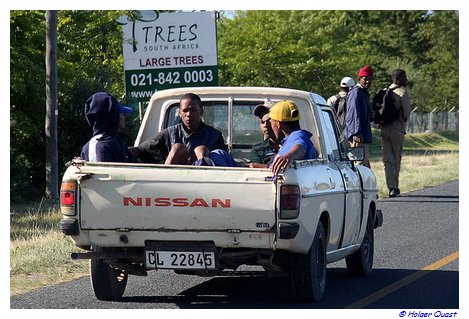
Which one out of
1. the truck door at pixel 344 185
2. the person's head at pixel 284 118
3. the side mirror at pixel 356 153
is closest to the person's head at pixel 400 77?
the truck door at pixel 344 185

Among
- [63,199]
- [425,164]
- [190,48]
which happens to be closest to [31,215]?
[190,48]

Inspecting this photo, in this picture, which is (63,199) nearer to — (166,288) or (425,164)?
(166,288)

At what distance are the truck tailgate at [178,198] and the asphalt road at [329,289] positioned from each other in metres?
0.87

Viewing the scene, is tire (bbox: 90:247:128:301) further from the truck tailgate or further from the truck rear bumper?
the truck tailgate

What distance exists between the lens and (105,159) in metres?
9.70

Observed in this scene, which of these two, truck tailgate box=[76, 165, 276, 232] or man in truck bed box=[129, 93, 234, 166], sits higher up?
man in truck bed box=[129, 93, 234, 166]

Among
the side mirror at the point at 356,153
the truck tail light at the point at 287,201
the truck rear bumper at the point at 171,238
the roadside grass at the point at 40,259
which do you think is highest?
the side mirror at the point at 356,153

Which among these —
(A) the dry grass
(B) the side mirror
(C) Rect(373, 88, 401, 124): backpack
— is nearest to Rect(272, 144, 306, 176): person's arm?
(B) the side mirror

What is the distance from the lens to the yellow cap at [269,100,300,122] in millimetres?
9930

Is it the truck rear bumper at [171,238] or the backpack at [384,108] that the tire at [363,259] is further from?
the backpack at [384,108]

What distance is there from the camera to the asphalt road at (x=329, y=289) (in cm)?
957

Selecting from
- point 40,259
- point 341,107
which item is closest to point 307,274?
point 40,259

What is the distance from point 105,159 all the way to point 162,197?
1019 millimetres

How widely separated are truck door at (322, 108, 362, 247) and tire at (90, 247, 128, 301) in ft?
6.49
